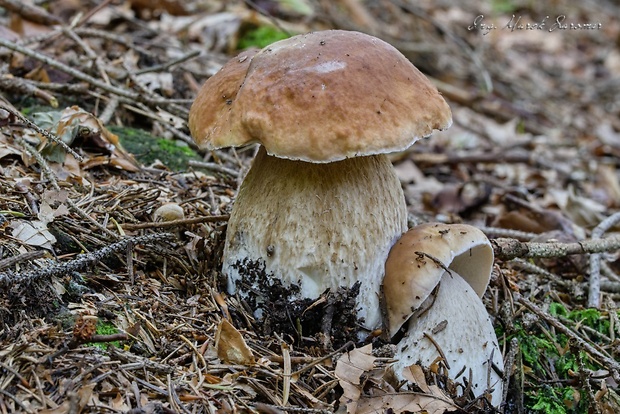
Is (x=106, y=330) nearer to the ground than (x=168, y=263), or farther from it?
farther from it

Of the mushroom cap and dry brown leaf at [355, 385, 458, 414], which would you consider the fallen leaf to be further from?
dry brown leaf at [355, 385, 458, 414]

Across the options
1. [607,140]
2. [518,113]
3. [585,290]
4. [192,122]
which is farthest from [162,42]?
[607,140]

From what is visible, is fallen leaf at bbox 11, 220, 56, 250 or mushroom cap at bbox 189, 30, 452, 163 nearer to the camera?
mushroom cap at bbox 189, 30, 452, 163

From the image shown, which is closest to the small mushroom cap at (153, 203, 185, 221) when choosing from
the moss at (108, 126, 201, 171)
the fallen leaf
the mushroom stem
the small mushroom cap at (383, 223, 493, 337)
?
the mushroom stem

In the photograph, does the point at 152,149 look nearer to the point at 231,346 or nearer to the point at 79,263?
the point at 79,263

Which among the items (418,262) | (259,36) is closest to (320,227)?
(418,262)

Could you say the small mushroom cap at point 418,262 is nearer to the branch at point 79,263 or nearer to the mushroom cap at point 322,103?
the mushroom cap at point 322,103

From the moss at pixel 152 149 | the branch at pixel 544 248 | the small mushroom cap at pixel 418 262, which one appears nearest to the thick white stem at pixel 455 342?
the small mushroom cap at pixel 418 262
